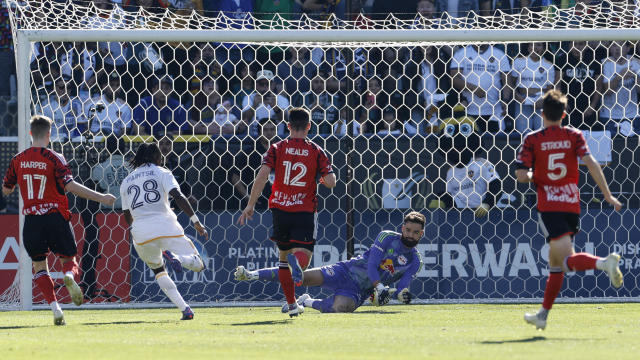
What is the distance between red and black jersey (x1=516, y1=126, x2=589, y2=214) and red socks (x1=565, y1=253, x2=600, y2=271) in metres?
0.35

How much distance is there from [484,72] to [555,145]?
16.6 feet

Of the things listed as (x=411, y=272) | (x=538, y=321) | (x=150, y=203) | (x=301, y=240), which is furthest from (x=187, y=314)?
(x=538, y=321)

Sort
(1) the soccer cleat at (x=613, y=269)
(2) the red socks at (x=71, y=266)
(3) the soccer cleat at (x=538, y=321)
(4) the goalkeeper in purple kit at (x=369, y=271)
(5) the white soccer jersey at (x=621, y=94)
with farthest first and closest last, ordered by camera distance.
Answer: (5) the white soccer jersey at (x=621, y=94) < (4) the goalkeeper in purple kit at (x=369, y=271) < (2) the red socks at (x=71, y=266) < (3) the soccer cleat at (x=538, y=321) < (1) the soccer cleat at (x=613, y=269)

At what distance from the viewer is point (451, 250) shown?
1040 centimetres

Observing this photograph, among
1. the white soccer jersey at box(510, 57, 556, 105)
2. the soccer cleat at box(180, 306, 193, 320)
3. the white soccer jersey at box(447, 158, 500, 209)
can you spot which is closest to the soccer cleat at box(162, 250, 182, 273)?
the soccer cleat at box(180, 306, 193, 320)

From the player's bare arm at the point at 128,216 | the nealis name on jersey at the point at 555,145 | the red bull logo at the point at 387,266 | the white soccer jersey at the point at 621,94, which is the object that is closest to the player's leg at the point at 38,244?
the player's bare arm at the point at 128,216

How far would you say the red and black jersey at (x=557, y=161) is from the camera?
20.9 feet

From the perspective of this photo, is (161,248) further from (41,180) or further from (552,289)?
(552,289)

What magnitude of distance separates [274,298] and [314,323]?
335 centimetres

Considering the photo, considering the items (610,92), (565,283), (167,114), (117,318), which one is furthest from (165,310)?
(610,92)

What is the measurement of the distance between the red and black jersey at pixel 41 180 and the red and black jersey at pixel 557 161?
134 inches

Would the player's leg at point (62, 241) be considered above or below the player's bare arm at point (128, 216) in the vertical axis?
below

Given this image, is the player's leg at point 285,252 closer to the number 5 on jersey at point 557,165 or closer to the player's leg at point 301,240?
the player's leg at point 301,240

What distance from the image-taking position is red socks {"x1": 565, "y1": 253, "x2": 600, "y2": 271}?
6027 millimetres
